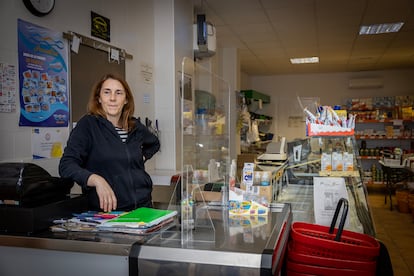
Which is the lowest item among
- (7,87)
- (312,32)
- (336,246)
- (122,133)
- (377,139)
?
(336,246)

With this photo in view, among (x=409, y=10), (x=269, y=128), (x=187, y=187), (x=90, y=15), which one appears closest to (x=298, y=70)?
(x=269, y=128)

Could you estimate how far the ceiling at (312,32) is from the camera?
449 cm

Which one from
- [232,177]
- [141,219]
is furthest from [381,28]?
[141,219]

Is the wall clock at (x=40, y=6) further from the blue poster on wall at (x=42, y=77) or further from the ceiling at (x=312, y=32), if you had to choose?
the ceiling at (x=312, y=32)

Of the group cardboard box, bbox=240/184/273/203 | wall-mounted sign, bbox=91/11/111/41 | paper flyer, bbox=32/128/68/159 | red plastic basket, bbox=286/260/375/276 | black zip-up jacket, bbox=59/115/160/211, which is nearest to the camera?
red plastic basket, bbox=286/260/375/276

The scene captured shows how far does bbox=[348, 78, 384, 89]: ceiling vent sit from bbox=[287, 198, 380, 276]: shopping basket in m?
7.95

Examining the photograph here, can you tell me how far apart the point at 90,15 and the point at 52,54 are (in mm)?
624

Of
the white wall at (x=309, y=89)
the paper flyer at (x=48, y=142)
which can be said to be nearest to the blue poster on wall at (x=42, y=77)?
the paper flyer at (x=48, y=142)

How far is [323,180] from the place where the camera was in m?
2.60

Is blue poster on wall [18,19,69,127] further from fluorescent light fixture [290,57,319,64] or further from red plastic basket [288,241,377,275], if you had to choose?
fluorescent light fixture [290,57,319,64]

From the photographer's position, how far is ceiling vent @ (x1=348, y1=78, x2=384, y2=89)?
8.86 metres

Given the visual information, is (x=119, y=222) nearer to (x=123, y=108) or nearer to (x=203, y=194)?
(x=203, y=194)

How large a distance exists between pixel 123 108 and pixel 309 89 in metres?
8.18

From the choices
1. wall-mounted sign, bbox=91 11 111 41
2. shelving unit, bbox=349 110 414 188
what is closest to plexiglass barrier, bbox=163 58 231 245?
wall-mounted sign, bbox=91 11 111 41
